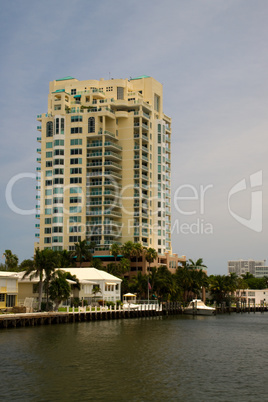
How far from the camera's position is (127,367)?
4778 cm

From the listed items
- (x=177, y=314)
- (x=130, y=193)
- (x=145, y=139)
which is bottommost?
(x=177, y=314)

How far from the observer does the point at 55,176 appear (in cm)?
17112

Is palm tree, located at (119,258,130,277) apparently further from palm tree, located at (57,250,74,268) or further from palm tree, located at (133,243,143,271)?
palm tree, located at (57,250,74,268)

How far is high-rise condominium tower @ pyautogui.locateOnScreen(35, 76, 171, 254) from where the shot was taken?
554 feet

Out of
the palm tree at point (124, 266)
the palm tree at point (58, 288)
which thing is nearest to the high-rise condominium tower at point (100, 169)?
the palm tree at point (124, 266)

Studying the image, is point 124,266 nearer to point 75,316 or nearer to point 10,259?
point 10,259

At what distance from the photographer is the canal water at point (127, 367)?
37344mm

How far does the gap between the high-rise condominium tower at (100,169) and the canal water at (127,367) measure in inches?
3662

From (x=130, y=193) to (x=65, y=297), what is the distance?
266ft

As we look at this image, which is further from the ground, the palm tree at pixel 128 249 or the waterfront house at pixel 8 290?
the palm tree at pixel 128 249

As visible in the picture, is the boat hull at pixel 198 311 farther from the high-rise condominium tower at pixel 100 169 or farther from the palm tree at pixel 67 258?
the palm tree at pixel 67 258

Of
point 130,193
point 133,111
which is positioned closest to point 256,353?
point 130,193

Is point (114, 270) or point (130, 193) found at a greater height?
point (130, 193)

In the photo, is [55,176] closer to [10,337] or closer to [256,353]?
[10,337]
